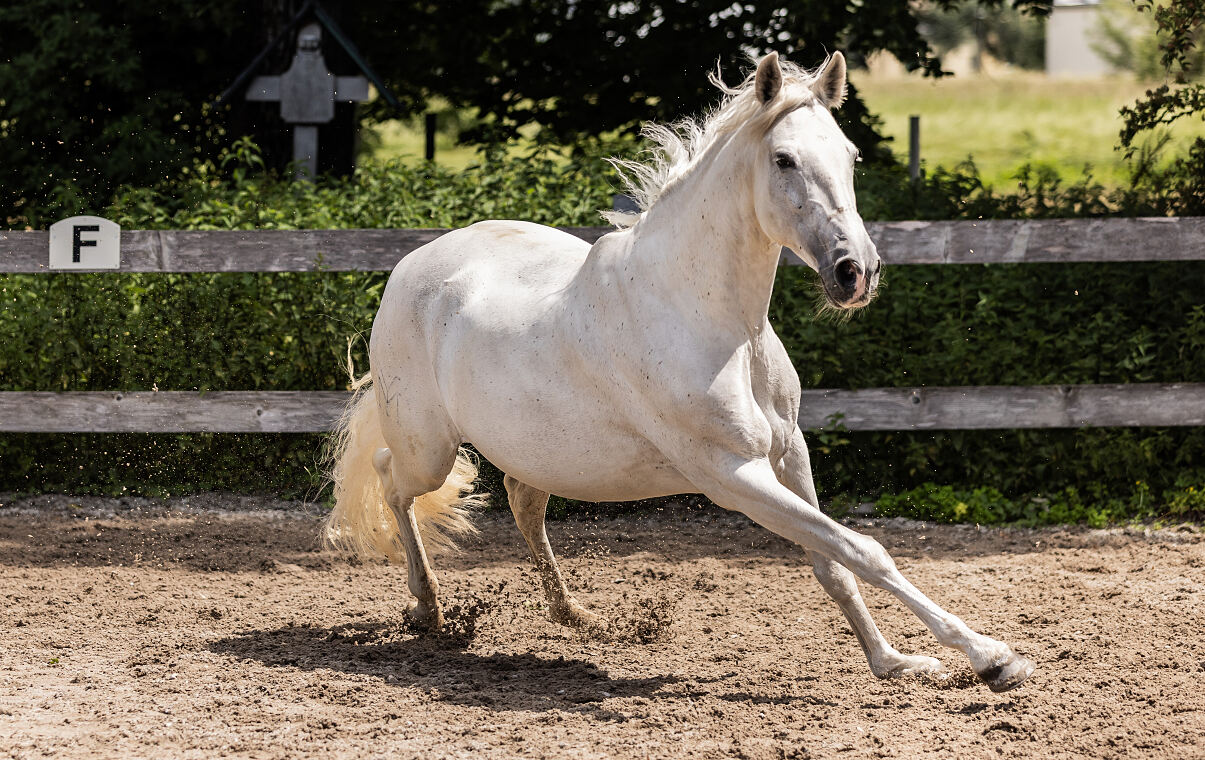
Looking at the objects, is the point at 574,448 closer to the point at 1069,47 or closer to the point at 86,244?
the point at 86,244

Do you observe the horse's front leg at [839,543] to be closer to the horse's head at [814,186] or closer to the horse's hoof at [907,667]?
the horse's hoof at [907,667]

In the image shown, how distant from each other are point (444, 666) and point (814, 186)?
233 centimetres

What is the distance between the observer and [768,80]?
3.81 m

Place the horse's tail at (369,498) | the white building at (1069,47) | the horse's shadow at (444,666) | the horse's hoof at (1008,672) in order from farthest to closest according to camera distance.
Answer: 1. the white building at (1069,47)
2. the horse's tail at (369,498)
3. the horse's shadow at (444,666)
4. the horse's hoof at (1008,672)

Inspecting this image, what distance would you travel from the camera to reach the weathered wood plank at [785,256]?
655cm

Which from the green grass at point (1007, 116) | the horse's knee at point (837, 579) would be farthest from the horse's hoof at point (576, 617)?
the green grass at point (1007, 116)

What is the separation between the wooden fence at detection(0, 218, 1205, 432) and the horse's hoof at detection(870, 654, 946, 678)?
8.60 feet

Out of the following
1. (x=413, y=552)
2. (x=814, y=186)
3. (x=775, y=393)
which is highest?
(x=814, y=186)

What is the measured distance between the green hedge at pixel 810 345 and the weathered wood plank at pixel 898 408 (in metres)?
0.27

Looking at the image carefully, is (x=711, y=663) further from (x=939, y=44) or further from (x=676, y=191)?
(x=939, y=44)

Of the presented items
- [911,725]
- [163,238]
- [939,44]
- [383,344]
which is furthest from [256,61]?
[939,44]

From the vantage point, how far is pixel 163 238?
6812 millimetres

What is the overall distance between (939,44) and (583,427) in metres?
54.7

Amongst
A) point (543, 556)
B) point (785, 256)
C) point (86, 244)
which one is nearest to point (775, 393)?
point (543, 556)
